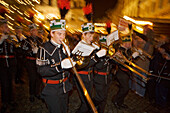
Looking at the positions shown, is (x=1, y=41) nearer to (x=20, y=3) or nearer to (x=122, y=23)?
(x=122, y=23)

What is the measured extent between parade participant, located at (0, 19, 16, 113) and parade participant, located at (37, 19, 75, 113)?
2.23m

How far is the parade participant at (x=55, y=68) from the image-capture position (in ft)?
7.93

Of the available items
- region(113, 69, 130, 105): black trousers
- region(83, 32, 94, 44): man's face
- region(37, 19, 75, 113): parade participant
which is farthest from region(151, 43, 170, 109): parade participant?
region(37, 19, 75, 113): parade participant

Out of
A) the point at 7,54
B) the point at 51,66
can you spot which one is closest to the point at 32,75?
the point at 7,54

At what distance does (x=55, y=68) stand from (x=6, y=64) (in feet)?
8.55

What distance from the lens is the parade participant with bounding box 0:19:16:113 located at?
4016mm

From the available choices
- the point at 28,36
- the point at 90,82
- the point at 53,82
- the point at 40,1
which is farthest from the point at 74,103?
the point at 40,1

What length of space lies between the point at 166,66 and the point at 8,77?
523cm

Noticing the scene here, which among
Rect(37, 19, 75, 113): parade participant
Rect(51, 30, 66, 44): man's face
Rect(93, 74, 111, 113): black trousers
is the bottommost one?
Rect(93, 74, 111, 113): black trousers

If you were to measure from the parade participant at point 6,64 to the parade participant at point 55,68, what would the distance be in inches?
87.8

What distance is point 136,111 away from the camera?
433cm

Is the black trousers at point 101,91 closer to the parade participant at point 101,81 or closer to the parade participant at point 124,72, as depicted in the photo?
the parade participant at point 101,81

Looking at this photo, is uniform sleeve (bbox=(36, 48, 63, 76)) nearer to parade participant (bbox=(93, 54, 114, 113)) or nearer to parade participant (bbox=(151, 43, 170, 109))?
parade participant (bbox=(93, 54, 114, 113))

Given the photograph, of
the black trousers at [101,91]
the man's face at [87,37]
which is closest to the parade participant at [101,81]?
the black trousers at [101,91]
